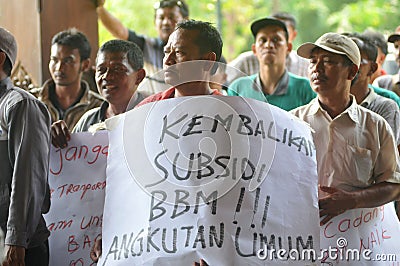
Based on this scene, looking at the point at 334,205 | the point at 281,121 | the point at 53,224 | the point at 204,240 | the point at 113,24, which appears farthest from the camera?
the point at 113,24

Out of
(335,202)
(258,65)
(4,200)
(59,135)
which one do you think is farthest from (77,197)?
(258,65)

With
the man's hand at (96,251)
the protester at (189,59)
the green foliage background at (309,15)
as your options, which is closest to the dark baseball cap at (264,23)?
the protester at (189,59)

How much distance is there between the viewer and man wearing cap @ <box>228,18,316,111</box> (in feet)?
17.6

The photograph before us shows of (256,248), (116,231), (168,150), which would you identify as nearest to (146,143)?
(168,150)

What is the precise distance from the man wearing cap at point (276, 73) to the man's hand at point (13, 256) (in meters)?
2.18

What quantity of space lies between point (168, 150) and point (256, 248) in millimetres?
482

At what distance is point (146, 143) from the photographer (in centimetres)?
342

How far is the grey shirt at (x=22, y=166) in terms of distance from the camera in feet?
11.8

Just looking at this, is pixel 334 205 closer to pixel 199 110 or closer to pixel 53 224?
pixel 199 110

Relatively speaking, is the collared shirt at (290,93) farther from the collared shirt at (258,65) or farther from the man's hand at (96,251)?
the man's hand at (96,251)

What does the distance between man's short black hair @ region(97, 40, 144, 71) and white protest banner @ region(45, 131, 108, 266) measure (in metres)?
0.47

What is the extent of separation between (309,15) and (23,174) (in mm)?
12865

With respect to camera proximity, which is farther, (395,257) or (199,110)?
(395,257)

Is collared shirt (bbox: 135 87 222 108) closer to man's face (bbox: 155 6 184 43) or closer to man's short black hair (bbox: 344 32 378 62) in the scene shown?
man's short black hair (bbox: 344 32 378 62)
